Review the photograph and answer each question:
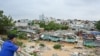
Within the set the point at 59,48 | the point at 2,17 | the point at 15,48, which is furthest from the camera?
the point at 2,17

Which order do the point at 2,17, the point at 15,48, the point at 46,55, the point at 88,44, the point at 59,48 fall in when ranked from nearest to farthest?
the point at 15,48 → the point at 46,55 → the point at 59,48 → the point at 88,44 → the point at 2,17

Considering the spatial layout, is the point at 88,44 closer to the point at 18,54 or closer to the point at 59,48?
the point at 59,48

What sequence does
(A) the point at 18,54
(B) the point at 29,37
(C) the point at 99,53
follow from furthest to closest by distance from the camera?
1. (B) the point at 29,37
2. (C) the point at 99,53
3. (A) the point at 18,54

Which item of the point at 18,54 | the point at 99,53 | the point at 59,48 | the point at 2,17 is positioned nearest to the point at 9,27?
the point at 2,17

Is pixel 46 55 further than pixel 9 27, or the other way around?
pixel 9 27

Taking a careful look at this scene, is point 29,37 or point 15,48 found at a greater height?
point 15,48

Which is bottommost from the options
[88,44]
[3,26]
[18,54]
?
[88,44]

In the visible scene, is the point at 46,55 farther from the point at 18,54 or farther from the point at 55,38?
the point at 18,54

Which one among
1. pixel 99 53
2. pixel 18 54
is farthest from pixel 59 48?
pixel 18 54

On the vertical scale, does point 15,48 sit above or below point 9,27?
above
